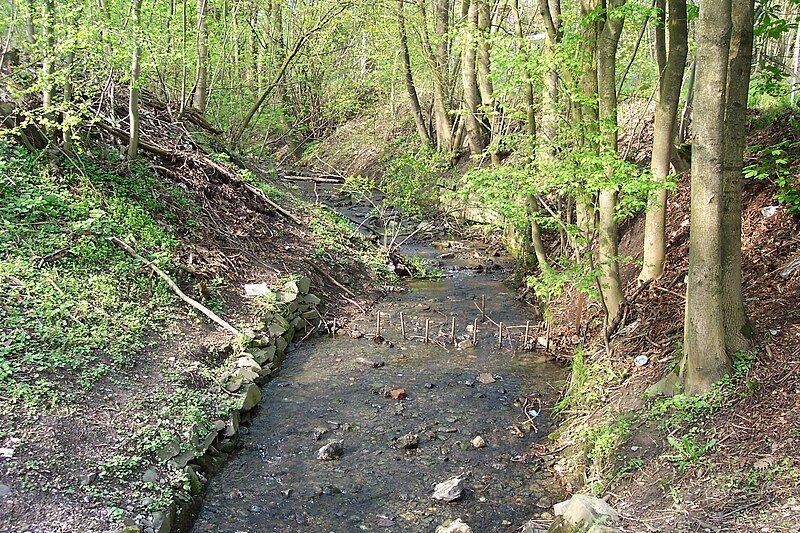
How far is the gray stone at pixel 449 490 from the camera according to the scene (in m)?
5.37

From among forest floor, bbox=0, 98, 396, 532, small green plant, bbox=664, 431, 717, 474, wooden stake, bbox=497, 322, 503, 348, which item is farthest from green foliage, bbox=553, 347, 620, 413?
forest floor, bbox=0, 98, 396, 532

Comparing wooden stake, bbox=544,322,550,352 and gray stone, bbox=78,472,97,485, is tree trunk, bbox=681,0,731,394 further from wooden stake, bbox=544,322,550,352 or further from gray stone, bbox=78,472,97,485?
gray stone, bbox=78,472,97,485

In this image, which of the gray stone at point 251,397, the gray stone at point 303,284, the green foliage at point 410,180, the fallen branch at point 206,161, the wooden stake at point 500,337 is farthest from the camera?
the green foliage at point 410,180

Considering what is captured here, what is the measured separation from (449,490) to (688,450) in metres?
2.02

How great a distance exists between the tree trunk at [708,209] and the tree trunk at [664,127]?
4.52 ft

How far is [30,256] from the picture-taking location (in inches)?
264

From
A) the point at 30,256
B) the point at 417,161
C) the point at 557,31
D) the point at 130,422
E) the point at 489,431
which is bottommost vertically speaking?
the point at 489,431

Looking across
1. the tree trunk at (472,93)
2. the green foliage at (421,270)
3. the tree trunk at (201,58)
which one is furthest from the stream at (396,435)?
the tree trunk at (472,93)

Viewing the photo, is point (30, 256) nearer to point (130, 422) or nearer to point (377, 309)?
point (130, 422)

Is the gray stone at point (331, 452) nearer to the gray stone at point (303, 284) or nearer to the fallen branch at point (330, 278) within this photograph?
the gray stone at point (303, 284)

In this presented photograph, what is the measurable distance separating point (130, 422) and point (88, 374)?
69 centimetres

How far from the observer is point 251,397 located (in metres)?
6.87

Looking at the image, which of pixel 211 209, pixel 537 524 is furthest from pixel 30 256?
pixel 537 524

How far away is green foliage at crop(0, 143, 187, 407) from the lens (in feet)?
18.1
